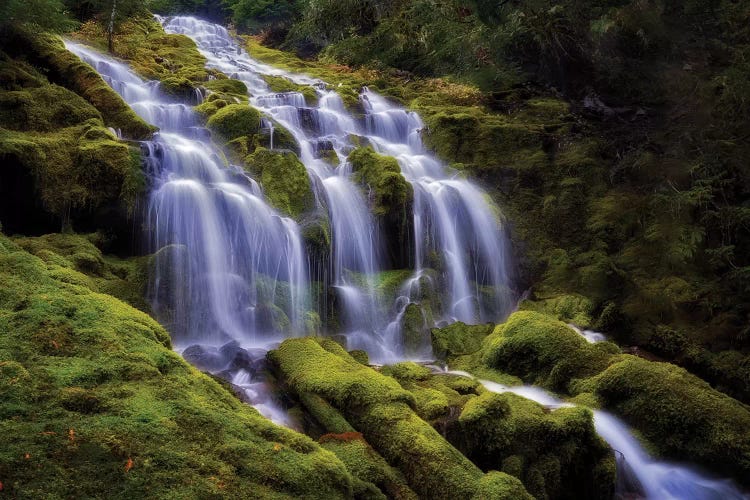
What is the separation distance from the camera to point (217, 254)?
938 cm

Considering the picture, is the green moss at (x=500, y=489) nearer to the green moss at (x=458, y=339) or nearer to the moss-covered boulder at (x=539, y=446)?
the moss-covered boulder at (x=539, y=446)

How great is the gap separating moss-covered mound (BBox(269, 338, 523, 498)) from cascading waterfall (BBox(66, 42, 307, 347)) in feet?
7.09

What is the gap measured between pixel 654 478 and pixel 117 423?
19.2 ft

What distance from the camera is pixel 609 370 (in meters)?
7.26

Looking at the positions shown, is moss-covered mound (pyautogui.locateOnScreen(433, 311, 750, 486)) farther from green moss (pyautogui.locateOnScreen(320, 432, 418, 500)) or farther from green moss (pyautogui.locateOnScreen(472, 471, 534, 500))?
green moss (pyautogui.locateOnScreen(320, 432, 418, 500))

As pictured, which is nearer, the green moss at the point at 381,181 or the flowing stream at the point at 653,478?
the flowing stream at the point at 653,478

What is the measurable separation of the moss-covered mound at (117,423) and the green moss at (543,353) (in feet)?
14.8

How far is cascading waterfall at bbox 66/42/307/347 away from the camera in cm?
842

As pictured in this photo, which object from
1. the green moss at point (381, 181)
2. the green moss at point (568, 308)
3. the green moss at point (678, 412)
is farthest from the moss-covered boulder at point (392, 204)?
the green moss at point (678, 412)

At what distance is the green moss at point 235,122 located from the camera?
12.7 metres

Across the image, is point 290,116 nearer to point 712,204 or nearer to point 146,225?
point 146,225

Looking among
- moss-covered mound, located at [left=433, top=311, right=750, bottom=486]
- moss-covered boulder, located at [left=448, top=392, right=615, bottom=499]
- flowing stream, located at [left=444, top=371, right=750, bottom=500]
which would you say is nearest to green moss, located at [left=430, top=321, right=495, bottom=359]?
moss-covered mound, located at [left=433, top=311, right=750, bottom=486]

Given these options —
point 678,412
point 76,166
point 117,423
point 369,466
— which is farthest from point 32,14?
point 678,412

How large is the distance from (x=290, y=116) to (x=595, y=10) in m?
8.20
